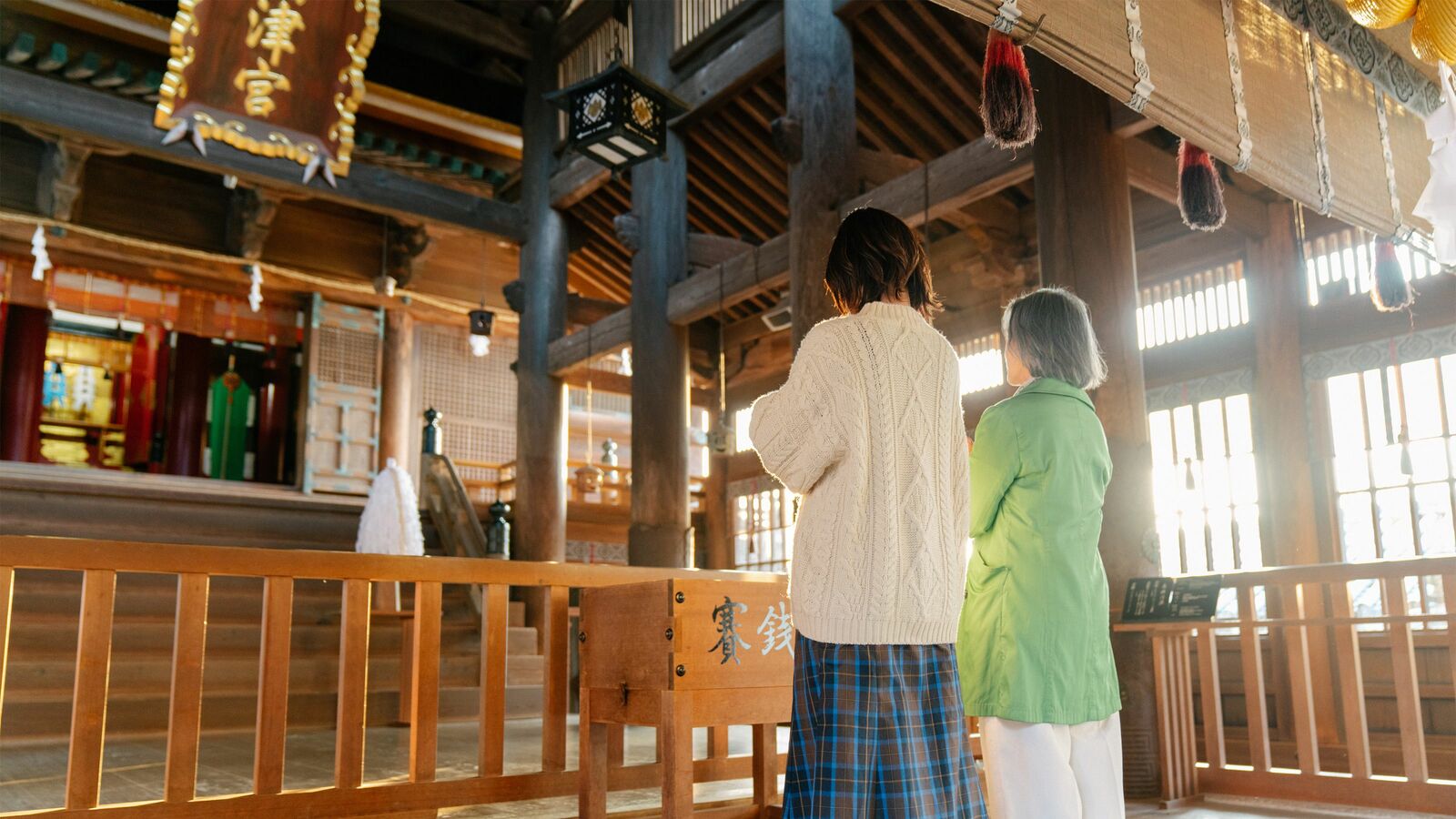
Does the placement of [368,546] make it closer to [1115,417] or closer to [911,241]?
[1115,417]

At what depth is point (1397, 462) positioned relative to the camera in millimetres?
6742

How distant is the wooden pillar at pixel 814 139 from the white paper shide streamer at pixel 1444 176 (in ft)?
11.7

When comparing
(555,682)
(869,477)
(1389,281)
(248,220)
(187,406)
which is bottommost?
(555,682)

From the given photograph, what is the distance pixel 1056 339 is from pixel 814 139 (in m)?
4.82

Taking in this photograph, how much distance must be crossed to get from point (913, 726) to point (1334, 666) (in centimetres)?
587

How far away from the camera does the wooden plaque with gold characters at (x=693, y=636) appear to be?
113 inches

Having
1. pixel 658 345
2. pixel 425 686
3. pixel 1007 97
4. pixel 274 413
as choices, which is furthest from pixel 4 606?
pixel 274 413

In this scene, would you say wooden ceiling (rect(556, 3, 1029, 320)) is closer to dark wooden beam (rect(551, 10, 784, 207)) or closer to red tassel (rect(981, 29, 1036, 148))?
dark wooden beam (rect(551, 10, 784, 207))

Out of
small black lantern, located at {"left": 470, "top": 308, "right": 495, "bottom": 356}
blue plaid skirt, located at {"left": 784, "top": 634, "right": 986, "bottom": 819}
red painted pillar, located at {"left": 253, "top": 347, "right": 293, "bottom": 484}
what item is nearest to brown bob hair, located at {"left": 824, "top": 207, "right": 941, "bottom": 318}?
blue plaid skirt, located at {"left": 784, "top": 634, "right": 986, "bottom": 819}

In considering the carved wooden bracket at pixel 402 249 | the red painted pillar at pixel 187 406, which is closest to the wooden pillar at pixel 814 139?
the carved wooden bracket at pixel 402 249

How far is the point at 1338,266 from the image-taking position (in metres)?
6.99

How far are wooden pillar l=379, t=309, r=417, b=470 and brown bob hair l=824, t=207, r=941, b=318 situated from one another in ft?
33.1

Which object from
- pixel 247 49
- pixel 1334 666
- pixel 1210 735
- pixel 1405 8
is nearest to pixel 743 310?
pixel 247 49

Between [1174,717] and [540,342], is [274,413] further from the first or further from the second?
[1174,717]
